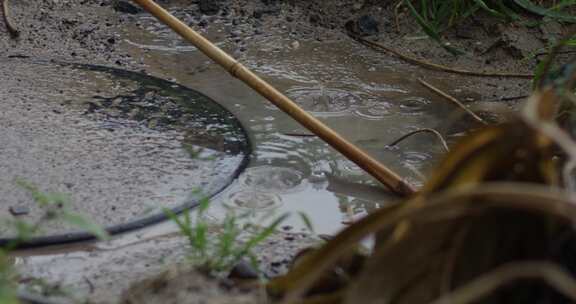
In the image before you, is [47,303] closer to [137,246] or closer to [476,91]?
[137,246]

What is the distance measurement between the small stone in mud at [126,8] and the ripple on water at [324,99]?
40.6 inches

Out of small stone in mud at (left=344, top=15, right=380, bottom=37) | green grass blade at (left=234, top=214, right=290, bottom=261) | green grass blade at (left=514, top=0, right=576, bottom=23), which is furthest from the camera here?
small stone in mud at (left=344, top=15, right=380, bottom=37)

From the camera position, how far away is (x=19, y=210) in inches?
91.7

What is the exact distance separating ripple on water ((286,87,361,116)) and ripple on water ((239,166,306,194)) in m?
0.46

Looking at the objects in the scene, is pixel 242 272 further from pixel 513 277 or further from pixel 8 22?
pixel 8 22

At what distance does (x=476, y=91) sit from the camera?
3.42m

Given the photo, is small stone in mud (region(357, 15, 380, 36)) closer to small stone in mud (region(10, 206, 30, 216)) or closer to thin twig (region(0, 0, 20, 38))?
thin twig (region(0, 0, 20, 38))

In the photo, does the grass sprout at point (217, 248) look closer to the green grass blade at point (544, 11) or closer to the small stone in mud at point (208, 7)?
the green grass blade at point (544, 11)

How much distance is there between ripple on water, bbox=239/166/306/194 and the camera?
103 inches

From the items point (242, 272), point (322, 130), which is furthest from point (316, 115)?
point (242, 272)

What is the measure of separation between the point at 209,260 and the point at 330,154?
0.97 metres

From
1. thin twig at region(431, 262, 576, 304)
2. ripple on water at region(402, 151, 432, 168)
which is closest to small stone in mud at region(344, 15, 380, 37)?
ripple on water at region(402, 151, 432, 168)

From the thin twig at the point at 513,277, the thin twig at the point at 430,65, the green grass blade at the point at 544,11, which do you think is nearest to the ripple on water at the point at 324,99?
the thin twig at the point at 430,65

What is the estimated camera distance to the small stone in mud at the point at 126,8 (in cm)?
398
